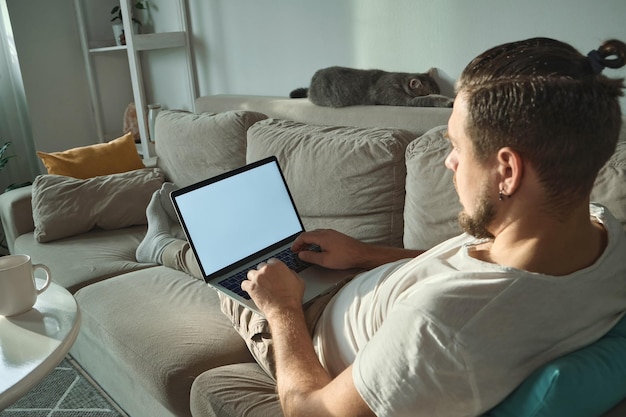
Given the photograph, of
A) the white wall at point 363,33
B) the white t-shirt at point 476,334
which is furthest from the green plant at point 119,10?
the white t-shirt at point 476,334

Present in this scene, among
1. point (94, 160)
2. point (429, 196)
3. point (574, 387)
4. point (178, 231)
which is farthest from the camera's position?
point (94, 160)

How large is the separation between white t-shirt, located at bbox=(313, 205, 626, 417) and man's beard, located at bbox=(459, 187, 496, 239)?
0.18 ft

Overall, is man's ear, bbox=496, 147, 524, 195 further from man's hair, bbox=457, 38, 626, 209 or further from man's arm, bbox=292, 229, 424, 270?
man's arm, bbox=292, 229, 424, 270

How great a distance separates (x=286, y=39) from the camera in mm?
2604

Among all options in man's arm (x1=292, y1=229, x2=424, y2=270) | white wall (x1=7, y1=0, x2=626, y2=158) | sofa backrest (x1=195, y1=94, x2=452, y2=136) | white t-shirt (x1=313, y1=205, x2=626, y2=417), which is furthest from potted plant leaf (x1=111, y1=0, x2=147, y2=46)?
white t-shirt (x1=313, y1=205, x2=626, y2=417)

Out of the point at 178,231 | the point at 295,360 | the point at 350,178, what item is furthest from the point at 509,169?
the point at 178,231

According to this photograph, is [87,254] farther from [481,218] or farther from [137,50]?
[481,218]

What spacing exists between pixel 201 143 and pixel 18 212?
0.80m

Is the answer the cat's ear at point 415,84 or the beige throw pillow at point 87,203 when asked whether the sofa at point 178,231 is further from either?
the cat's ear at point 415,84

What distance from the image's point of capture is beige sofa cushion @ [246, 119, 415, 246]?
166 cm

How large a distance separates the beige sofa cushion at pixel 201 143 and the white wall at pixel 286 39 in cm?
47

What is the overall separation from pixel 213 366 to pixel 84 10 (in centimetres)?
295

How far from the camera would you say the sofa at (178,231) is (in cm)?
113

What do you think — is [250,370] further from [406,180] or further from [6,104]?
[6,104]
